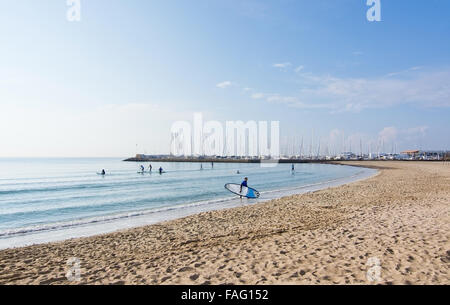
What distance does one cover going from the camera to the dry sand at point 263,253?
535 cm

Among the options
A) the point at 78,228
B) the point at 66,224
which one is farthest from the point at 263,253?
the point at 66,224

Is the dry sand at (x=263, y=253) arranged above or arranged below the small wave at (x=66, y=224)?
above

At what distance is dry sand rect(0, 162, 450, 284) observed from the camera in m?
5.35

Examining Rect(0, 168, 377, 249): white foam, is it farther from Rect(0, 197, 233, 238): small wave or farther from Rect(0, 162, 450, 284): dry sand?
Rect(0, 162, 450, 284): dry sand

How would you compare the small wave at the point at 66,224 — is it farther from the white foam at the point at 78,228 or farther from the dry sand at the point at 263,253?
the dry sand at the point at 263,253

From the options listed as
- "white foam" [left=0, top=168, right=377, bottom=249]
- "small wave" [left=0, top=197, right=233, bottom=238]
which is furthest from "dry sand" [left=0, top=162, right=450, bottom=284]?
"small wave" [left=0, top=197, right=233, bottom=238]

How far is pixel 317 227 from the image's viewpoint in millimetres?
9500

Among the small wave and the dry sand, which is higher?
the dry sand

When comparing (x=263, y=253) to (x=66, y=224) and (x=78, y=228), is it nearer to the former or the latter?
(x=78, y=228)

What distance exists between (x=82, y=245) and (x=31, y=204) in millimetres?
15889

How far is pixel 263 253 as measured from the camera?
22.3 ft

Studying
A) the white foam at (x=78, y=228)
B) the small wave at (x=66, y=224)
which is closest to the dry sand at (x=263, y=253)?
the white foam at (x=78, y=228)
